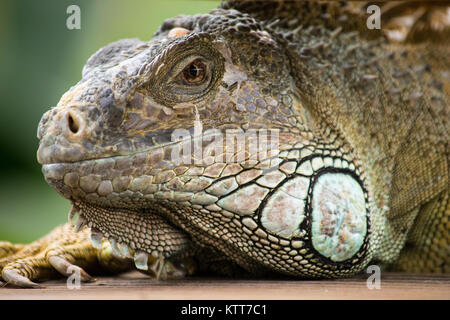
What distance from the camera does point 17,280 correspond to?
2.73 meters

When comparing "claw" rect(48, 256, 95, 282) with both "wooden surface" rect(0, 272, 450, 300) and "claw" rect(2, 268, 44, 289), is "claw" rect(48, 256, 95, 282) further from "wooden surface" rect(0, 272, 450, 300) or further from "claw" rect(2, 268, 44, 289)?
"claw" rect(2, 268, 44, 289)

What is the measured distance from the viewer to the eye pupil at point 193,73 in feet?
9.10

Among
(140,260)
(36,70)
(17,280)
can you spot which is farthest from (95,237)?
(36,70)

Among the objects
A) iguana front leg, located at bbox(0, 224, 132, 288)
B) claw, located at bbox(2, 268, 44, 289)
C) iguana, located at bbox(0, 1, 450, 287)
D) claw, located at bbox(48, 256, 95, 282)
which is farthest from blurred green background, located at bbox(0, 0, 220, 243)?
claw, located at bbox(2, 268, 44, 289)

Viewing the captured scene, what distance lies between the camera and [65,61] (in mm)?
9672

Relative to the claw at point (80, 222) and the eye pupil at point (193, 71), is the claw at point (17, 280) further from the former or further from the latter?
the eye pupil at point (193, 71)

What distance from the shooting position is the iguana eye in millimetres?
2770

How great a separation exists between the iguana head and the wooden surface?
173mm

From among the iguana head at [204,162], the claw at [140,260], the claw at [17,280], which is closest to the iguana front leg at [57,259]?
the claw at [17,280]

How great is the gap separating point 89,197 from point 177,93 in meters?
0.71

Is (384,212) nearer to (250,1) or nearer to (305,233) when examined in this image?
(305,233)

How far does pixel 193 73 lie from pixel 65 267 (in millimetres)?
1365

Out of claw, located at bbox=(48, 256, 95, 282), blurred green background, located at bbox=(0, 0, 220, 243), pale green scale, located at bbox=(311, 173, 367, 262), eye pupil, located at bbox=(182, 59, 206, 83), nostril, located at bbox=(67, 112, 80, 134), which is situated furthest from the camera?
blurred green background, located at bbox=(0, 0, 220, 243)
